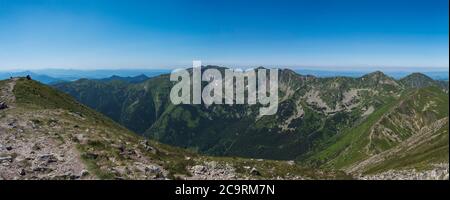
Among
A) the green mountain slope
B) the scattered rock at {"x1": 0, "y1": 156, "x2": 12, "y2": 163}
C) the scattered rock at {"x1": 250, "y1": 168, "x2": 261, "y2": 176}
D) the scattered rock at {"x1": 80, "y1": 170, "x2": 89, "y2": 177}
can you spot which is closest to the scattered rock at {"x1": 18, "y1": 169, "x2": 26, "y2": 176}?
the green mountain slope

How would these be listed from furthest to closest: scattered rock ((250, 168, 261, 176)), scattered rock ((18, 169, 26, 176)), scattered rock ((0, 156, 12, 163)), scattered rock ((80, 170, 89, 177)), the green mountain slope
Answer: scattered rock ((250, 168, 261, 176))
scattered rock ((0, 156, 12, 163))
the green mountain slope
scattered rock ((80, 170, 89, 177))
scattered rock ((18, 169, 26, 176))

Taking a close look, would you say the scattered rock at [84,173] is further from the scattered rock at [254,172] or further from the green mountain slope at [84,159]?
the scattered rock at [254,172]

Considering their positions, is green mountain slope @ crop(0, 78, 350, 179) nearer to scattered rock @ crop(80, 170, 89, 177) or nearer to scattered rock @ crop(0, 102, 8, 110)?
scattered rock @ crop(80, 170, 89, 177)

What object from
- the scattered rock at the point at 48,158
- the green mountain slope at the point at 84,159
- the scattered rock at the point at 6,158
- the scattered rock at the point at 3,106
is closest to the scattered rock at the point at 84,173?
the green mountain slope at the point at 84,159

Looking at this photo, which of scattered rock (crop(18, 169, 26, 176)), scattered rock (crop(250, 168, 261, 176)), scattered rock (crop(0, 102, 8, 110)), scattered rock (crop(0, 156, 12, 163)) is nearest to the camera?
scattered rock (crop(18, 169, 26, 176))

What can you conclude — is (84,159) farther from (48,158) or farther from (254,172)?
(254,172)

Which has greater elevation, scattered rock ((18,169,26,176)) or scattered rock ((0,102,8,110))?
scattered rock ((0,102,8,110))

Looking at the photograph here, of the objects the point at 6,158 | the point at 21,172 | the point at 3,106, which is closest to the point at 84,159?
the point at 21,172

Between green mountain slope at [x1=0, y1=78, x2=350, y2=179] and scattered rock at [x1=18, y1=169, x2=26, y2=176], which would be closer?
scattered rock at [x1=18, y1=169, x2=26, y2=176]

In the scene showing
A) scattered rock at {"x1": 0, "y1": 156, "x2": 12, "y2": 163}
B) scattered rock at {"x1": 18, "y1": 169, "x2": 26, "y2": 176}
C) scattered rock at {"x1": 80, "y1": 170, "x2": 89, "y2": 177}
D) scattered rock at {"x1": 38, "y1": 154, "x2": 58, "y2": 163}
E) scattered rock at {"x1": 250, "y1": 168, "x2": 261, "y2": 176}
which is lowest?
scattered rock at {"x1": 250, "y1": 168, "x2": 261, "y2": 176}
